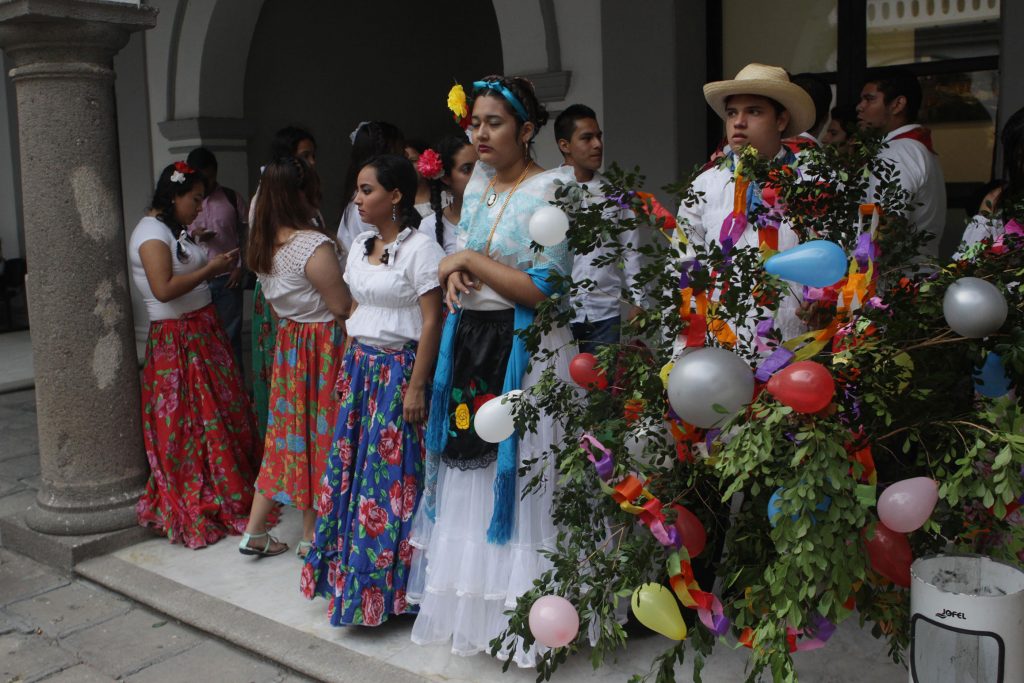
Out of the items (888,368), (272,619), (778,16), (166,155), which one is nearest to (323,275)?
(272,619)

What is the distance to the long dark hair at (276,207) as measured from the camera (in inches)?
172

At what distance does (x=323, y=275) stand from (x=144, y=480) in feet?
4.74

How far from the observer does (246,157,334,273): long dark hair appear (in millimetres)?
4359

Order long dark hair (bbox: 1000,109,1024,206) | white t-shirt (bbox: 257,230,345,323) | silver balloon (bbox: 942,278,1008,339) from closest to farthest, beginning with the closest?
silver balloon (bbox: 942,278,1008,339) < long dark hair (bbox: 1000,109,1024,206) < white t-shirt (bbox: 257,230,345,323)

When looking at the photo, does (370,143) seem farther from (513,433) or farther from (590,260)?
(513,433)

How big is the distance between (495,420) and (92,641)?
192 cm

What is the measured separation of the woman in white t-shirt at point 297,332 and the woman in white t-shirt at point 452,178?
594 mm

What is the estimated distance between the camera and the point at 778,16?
606 centimetres

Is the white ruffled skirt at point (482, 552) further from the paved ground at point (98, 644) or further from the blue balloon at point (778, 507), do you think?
the blue balloon at point (778, 507)

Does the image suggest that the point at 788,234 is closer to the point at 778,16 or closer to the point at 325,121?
the point at 778,16

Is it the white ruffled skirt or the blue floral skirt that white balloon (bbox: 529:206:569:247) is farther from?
the blue floral skirt

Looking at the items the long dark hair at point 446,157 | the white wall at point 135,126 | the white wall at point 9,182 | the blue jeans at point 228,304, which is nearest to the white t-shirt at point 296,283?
the long dark hair at point 446,157

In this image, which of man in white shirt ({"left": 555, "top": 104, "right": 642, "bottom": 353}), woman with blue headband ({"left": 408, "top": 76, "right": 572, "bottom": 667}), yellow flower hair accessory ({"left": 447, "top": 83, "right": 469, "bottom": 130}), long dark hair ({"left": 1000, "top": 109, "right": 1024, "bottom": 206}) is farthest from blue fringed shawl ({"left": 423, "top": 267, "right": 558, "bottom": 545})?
long dark hair ({"left": 1000, "top": 109, "right": 1024, "bottom": 206})

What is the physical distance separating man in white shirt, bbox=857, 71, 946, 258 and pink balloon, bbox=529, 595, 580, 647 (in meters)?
2.22
